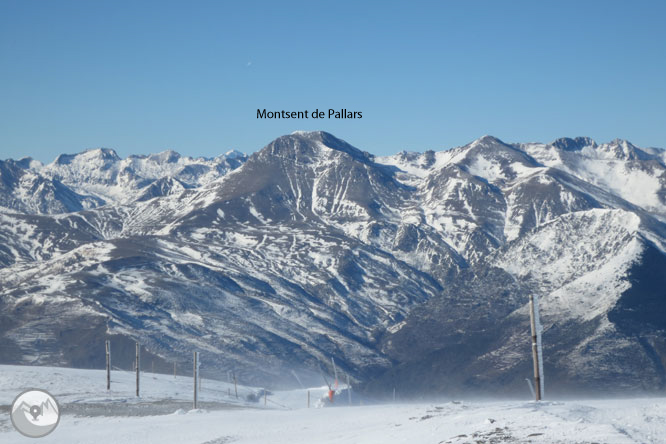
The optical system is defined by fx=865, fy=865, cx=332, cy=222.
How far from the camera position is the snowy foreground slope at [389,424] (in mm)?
41000

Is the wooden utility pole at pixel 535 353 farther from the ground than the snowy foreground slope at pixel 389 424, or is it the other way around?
the wooden utility pole at pixel 535 353

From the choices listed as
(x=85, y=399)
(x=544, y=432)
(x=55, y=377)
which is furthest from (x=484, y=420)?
(x=55, y=377)

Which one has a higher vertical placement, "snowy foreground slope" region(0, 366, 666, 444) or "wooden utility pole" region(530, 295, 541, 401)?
"wooden utility pole" region(530, 295, 541, 401)

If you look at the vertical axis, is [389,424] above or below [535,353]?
below

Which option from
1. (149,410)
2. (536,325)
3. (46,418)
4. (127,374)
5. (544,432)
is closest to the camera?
(544,432)

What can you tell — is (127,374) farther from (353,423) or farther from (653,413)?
(653,413)

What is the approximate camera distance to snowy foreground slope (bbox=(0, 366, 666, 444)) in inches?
1614

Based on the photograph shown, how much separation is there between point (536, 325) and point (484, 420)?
6.64 m

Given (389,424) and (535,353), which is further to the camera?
(389,424)

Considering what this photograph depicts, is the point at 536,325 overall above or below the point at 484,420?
above

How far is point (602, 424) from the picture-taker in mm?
41156

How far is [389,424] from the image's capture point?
56812 millimetres

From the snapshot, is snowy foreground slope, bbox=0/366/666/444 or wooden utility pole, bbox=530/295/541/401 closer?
snowy foreground slope, bbox=0/366/666/444

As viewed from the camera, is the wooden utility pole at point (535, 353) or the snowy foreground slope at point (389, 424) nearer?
the snowy foreground slope at point (389, 424)
